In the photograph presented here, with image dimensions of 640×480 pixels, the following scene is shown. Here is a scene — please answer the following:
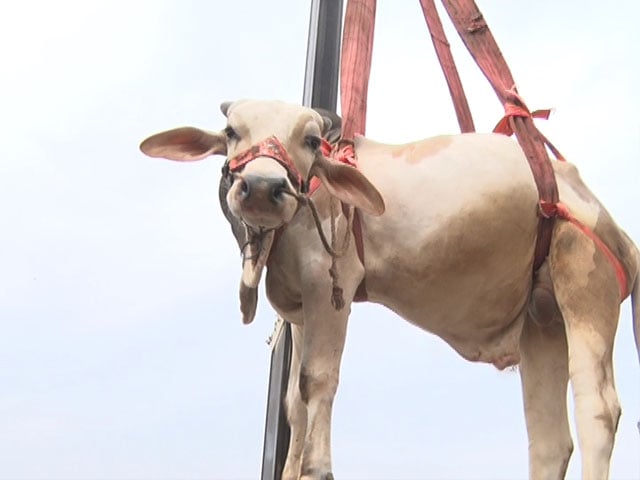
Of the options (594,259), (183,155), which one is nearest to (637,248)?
(594,259)

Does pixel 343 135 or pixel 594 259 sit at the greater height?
pixel 343 135

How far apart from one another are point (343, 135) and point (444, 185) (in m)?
0.19

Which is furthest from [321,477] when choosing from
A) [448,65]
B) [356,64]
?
[448,65]

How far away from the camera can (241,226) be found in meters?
1.55

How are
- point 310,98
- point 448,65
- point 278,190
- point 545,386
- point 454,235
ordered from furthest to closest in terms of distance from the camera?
point 310,98 < point 448,65 < point 545,386 < point 454,235 < point 278,190

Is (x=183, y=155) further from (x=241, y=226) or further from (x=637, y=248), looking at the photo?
(x=637, y=248)

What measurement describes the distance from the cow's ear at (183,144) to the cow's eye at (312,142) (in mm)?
134

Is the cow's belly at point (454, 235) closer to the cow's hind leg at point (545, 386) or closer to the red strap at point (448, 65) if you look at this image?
the cow's hind leg at point (545, 386)

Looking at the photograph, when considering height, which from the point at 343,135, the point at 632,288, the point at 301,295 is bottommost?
the point at 301,295

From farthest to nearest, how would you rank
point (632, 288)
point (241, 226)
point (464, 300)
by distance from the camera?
point (632, 288)
point (464, 300)
point (241, 226)

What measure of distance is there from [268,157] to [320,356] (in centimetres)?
31

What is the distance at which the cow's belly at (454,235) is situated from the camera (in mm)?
1588

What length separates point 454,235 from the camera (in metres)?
1.60

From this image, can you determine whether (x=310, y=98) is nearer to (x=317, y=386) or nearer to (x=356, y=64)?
(x=356, y=64)
